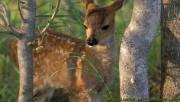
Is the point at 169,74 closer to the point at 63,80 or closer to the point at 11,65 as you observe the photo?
the point at 63,80

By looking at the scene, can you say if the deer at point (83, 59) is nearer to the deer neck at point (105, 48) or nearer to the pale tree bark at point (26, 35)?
the deer neck at point (105, 48)

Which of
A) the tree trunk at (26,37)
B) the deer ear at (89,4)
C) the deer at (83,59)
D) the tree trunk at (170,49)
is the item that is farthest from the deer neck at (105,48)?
the tree trunk at (26,37)

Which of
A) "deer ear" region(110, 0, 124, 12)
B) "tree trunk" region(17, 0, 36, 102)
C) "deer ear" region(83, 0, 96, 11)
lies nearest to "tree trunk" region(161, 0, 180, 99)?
"deer ear" region(110, 0, 124, 12)

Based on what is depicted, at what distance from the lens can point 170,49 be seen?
439 cm

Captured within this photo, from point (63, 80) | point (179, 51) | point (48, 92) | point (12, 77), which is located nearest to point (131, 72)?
point (179, 51)

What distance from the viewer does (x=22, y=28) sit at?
4180 mm

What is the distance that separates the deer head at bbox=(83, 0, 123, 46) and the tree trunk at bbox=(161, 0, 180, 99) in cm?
54

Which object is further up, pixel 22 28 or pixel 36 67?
pixel 22 28

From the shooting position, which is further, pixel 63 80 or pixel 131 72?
pixel 63 80

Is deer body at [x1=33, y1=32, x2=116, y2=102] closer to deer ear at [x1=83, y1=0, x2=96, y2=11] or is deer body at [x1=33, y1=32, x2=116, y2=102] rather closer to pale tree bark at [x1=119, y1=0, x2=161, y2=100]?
deer ear at [x1=83, y1=0, x2=96, y2=11]

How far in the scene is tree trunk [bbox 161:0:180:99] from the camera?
14.1 feet

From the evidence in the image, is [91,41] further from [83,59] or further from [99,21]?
[83,59]

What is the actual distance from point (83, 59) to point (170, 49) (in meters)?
0.92

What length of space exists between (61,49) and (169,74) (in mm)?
1249
